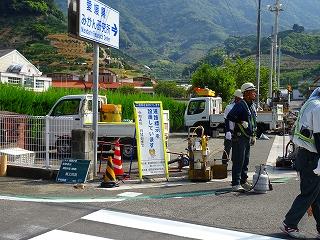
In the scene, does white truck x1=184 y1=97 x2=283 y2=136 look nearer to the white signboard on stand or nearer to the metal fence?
the white signboard on stand

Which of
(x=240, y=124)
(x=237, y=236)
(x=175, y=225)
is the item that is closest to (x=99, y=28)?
(x=240, y=124)

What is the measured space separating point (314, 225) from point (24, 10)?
400 ft

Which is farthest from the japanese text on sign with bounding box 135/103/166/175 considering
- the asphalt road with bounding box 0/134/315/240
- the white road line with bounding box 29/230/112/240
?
the white road line with bounding box 29/230/112/240

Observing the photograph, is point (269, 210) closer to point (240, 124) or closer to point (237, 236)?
point (237, 236)

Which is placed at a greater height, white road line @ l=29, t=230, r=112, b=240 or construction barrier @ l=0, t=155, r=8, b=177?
construction barrier @ l=0, t=155, r=8, b=177

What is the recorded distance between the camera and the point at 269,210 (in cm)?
736

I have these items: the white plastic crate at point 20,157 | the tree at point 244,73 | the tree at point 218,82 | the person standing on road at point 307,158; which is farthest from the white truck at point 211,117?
the person standing on road at point 307,158

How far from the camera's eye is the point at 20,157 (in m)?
10.7

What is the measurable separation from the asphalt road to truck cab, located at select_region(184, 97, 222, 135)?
15.0 m

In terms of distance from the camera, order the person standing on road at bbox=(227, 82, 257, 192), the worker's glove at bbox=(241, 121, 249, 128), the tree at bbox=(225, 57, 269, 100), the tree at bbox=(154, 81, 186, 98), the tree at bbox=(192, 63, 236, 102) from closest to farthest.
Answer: the person standing on road at bbox=(227, 82, 257, 192), the worker's glove at bbox=(241, 121, 249, 128), the tree at bbox=(192, 63, 236, 102), the tree at bbox=(225, 57, 269, 100), the tree at bbox=(154, 81, 186, 98)

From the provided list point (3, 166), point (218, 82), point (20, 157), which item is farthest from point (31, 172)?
point (218, 82)

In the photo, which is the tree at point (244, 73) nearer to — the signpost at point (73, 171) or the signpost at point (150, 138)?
the signpost at point (150, 138)

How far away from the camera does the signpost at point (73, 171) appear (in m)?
9.70

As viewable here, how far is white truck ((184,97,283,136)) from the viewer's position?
2477cm
